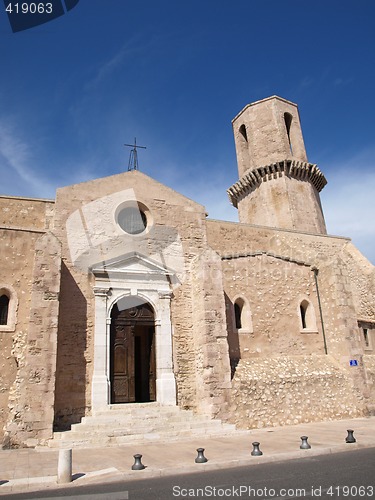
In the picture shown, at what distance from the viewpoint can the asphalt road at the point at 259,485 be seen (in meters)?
4.94

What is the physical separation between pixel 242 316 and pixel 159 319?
2948mm

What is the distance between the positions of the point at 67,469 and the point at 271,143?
21.1 meters

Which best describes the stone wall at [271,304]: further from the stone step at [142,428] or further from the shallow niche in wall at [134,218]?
the shallow niche in wall at [134,218]

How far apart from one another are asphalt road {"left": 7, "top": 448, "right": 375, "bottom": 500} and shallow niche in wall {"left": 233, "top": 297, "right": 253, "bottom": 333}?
6.76m

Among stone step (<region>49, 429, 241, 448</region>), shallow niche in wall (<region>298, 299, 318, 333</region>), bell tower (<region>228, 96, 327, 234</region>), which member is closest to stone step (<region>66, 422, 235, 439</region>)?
stone step (<region>49, 429, 241, 448</region>)

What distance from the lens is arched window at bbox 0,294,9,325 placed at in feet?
36.1

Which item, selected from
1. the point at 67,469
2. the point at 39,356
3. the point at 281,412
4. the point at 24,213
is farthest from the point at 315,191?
the point at 67,469

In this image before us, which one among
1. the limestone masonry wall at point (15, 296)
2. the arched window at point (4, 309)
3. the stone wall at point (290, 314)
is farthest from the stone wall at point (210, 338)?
the arched window at point (4, 309)

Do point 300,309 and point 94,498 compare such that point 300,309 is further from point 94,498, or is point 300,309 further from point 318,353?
point 94,498

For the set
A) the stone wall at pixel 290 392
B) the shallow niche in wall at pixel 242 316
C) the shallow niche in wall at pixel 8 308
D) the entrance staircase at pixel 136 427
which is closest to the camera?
the entrance staircase at pixel 136 427

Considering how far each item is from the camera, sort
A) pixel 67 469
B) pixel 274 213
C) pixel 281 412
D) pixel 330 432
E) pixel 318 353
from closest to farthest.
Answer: pixel 67 469
pixel 330 432
pixel 281 412
pixel 318 353
pixel 274 213

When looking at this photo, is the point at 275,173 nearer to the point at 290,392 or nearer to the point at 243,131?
the point at 243,131

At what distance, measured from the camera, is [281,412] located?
1209 centimetres

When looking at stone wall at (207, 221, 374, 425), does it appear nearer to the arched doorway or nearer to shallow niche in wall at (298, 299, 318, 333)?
shallow niche in wall at (298, 299, 318, 333)
